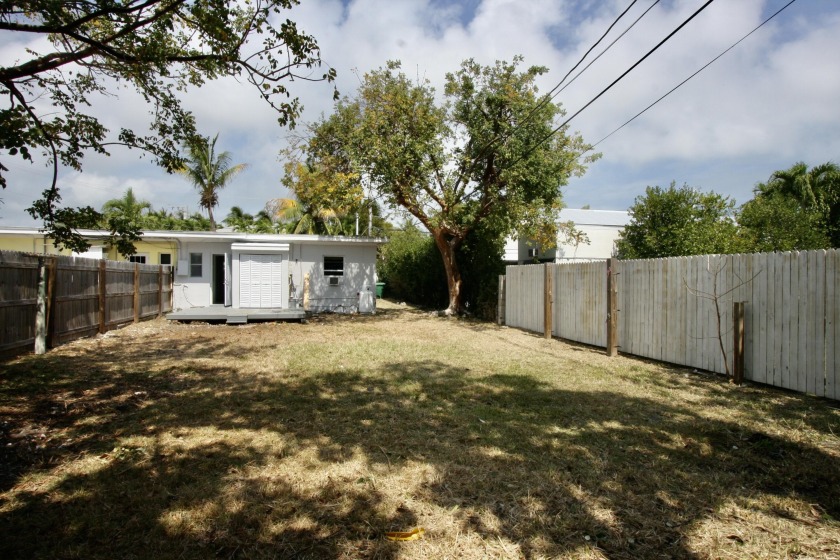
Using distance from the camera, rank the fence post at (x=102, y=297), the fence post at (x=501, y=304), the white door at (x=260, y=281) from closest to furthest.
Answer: the fence post at (x=102, y=297) < the fence post at (x=501, y=304) < the white door at (x=260, y=281)

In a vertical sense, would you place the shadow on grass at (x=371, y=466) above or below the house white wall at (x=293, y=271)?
below

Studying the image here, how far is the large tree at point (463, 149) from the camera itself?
49.7ft

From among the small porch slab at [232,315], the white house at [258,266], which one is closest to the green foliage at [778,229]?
the white house at [258,266]

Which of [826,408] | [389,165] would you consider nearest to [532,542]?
[826,408]

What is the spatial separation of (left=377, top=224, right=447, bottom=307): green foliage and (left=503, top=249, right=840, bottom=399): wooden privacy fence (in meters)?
10.9

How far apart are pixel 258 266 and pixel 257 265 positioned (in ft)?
0.16

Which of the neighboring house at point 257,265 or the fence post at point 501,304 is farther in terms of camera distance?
the neighboring house at point 257,265

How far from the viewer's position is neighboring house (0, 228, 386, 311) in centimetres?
1759

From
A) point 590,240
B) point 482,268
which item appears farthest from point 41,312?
point 590,240

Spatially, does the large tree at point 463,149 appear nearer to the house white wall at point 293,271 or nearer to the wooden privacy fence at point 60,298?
the house white wall at point 293,271

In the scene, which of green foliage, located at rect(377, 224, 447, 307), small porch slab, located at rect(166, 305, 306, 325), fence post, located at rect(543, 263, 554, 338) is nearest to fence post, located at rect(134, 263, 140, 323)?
small porch slab, located at rect(166, 305, 306, 325)

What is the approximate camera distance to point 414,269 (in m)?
24.8

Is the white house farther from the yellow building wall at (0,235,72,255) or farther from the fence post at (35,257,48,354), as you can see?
the fence post at (35,257,48,354)

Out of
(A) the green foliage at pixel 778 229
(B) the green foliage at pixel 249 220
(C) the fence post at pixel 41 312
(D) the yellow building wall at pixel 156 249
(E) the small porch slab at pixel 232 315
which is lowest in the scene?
(E) the small porch slab at pixel 232 315
